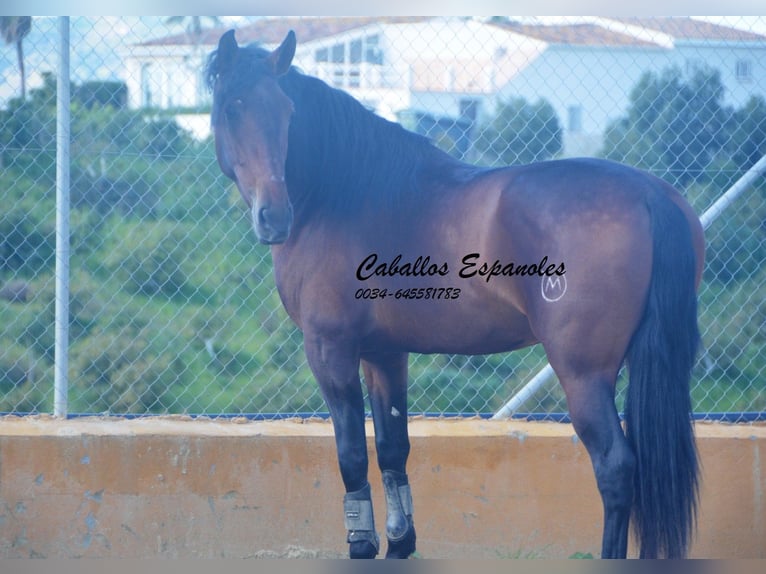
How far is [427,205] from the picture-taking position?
3.23 metres

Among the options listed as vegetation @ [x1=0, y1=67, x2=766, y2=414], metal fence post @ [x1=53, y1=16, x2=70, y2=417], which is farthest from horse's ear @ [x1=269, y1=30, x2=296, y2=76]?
metal fence post @ [x1=53, y1=16, x2=70, y2=417]

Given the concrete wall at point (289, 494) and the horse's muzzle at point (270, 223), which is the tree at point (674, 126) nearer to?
the concrete wall at point (289, 494)

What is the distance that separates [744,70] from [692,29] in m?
0.30

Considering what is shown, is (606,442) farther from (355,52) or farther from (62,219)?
(62,219)

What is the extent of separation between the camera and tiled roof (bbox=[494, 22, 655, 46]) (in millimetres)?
3982

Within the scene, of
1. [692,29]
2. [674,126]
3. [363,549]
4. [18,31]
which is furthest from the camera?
[674,126]

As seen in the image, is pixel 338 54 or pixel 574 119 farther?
pixel 574 119

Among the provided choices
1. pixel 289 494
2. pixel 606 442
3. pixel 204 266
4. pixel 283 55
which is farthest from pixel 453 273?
pixel 204 266

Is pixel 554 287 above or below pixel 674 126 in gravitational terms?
below

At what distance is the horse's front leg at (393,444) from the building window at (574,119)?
5.13 feet

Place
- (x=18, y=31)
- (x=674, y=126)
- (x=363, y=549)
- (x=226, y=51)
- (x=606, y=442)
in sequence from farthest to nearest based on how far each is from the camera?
(x=674, y=126) < (x=18, y=31) < (x=363, y=549) < (x=226, y=51) < (x=606, y=442)

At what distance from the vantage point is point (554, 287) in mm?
2875

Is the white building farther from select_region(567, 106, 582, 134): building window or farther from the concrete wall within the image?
the concrete wall

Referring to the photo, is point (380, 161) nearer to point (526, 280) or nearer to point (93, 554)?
point (526, 280)
